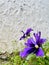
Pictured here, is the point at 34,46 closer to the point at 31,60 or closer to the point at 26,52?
the point at 26,52

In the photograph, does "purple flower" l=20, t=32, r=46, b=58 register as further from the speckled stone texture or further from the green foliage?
the speckled stone texture

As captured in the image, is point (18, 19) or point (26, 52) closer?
point (26, 52)

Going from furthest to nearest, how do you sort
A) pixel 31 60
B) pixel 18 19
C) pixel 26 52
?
pixel 18 19 < pixel 31 60 < pixel 26 52

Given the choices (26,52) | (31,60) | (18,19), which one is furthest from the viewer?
(18,19)

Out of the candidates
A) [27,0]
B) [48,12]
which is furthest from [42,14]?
[27,0]

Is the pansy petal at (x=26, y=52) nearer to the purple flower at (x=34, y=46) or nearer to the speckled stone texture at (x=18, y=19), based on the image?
the purple flower at (x=34, y=46)

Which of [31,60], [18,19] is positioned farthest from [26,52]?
[18,19]

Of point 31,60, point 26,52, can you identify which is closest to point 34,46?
point 26,52

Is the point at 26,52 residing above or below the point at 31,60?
above

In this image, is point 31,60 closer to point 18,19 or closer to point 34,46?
point 34,46
